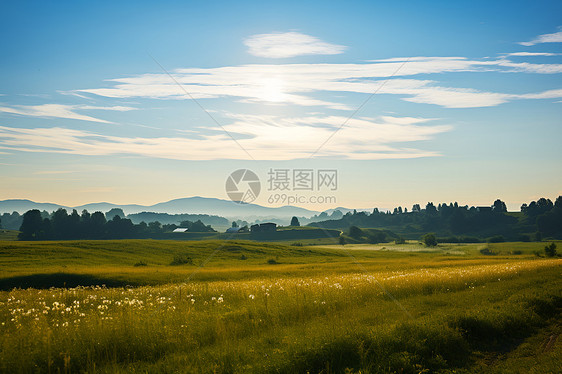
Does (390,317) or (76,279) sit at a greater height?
(390,317)

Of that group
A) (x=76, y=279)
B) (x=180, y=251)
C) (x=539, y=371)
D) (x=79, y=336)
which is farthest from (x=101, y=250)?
(x=539, y=371)

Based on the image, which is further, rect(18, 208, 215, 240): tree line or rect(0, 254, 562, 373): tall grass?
rect(18, 208, 215, 240): tree line

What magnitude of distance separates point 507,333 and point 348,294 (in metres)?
6.75

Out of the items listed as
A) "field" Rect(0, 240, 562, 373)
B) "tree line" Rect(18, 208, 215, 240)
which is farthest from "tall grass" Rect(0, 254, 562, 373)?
"tree line" Rect(18, 208, 215, 240)

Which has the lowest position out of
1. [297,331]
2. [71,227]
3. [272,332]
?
[71,227]

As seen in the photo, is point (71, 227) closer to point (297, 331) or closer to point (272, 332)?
point (272, 332)

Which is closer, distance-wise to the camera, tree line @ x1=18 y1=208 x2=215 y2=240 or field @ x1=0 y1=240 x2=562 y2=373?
field @ x1=0 y1=240 x2=562 y2=373

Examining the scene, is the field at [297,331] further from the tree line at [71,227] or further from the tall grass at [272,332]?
the tree line at [71,227]

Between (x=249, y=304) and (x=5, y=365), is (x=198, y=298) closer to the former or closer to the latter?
(x=249, y=304)

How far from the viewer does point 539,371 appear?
9648 millimetres

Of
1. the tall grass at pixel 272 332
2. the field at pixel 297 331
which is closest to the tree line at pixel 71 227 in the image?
the field at pixel 297 331

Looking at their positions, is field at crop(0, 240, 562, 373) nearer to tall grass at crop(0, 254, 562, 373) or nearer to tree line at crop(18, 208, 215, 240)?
tall grass at crop(0, 254, 562, 373)

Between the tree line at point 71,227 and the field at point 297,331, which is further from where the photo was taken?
the tree line at point 71,227

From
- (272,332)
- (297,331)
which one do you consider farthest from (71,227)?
(297,331)
